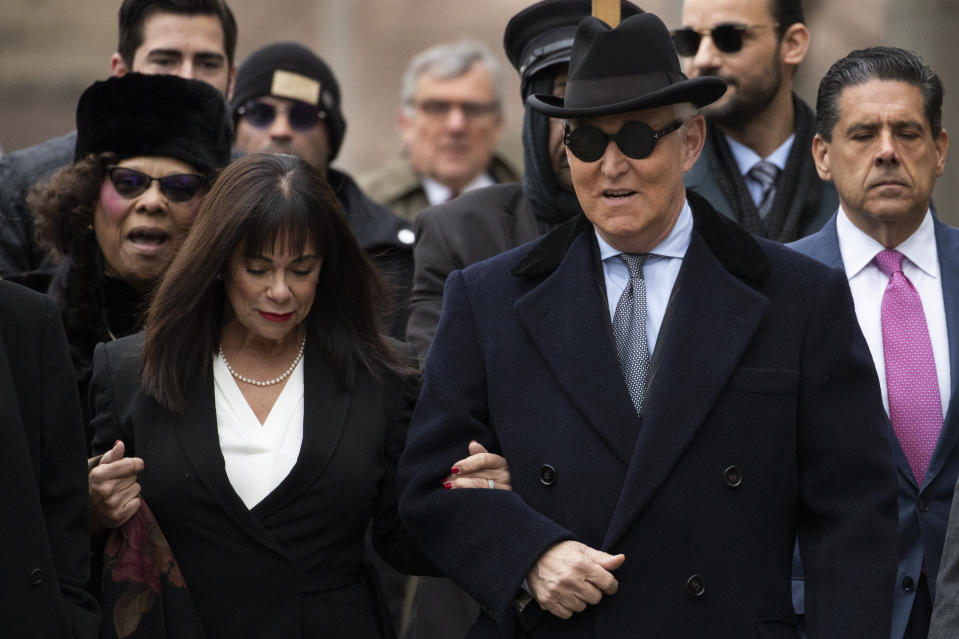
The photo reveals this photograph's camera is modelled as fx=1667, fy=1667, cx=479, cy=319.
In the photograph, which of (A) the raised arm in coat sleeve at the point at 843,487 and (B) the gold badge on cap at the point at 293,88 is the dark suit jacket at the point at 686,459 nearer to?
(A) the raised arm in coat sleeve at the point at 843,487

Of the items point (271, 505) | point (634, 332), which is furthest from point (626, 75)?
point (271, 505)

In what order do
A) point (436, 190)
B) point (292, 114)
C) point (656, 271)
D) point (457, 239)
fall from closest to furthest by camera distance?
point (656, 271)
point (457, 239)
point (292, 114)
point (436, 190)

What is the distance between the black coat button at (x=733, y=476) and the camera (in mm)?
4121

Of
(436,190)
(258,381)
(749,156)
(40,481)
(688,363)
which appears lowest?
(40,481)

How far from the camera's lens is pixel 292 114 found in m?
7.26

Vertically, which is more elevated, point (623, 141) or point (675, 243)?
point (623, 141)

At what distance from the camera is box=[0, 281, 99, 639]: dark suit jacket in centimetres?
406

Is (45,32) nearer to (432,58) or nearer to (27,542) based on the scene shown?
(432,58)

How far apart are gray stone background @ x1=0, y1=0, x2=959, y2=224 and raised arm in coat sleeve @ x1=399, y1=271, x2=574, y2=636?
20.7 feet

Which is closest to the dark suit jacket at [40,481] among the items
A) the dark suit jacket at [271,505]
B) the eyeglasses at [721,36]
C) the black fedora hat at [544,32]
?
the dark suit jacket at [271,505]

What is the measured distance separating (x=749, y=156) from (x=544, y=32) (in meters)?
0.92

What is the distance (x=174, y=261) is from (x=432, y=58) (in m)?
4.15

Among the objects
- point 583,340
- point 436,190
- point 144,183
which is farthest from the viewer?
point 436,190

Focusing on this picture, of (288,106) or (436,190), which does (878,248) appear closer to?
(288,106)
